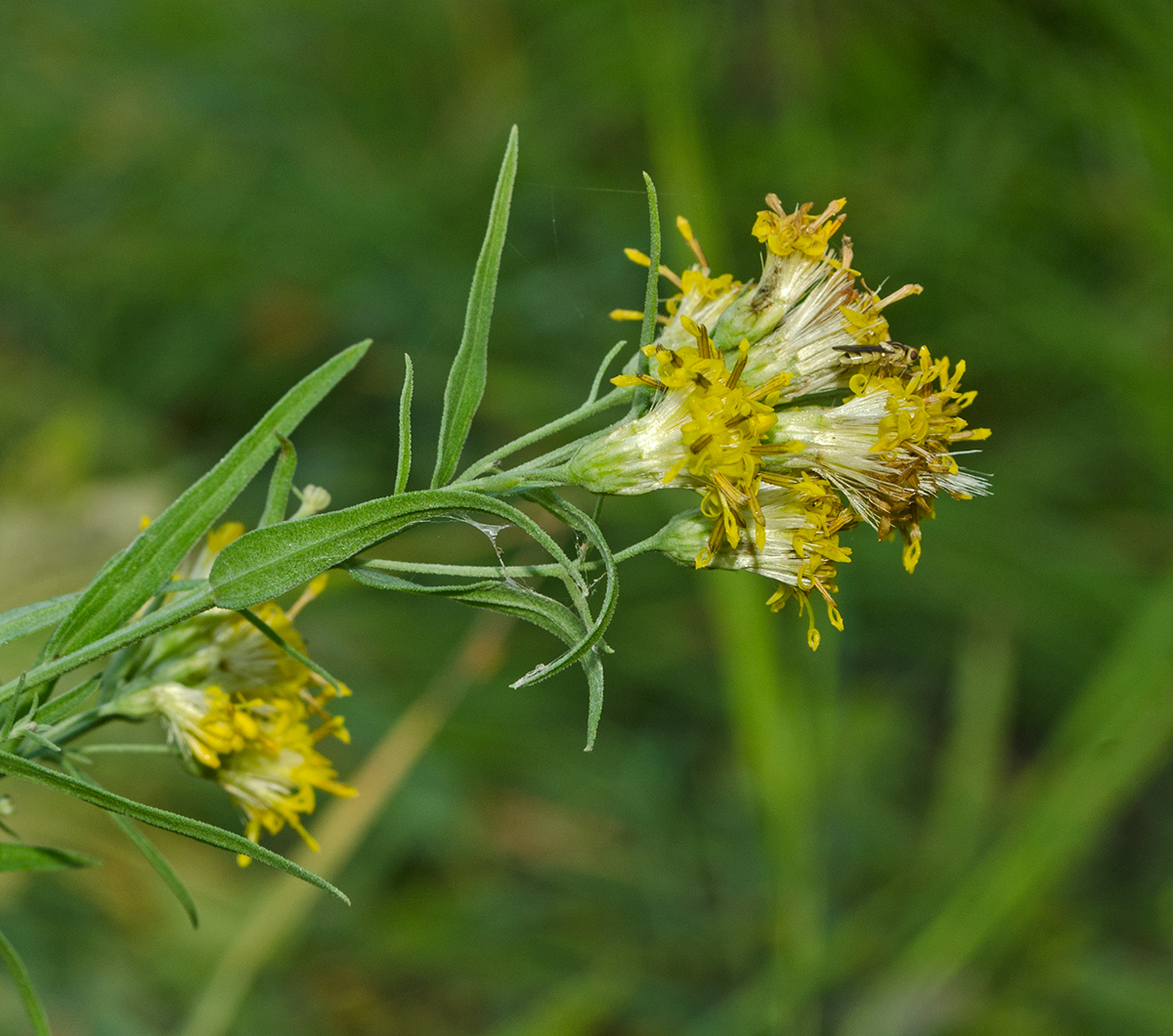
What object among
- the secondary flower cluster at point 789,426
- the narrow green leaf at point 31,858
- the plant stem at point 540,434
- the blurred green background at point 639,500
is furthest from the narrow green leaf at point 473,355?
the blurred green background at point 639,500

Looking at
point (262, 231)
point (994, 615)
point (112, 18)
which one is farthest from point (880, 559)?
point (112, 18)

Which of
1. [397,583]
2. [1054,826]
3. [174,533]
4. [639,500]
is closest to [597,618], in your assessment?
[397,583]

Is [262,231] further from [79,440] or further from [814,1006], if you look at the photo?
[814,1006]

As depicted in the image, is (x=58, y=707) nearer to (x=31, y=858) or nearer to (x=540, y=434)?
(x=31, y=858)

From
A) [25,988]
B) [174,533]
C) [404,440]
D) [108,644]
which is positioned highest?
[404,440]

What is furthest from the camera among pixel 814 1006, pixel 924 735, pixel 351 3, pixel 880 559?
pixel 351 3

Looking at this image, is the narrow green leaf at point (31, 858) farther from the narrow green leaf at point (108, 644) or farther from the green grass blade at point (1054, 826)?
the green grass blade at point (1054, 826)

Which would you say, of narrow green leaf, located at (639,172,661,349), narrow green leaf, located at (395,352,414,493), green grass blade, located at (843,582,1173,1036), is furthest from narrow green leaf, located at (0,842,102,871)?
green grass blade, located at (843,582,1173,1036)
